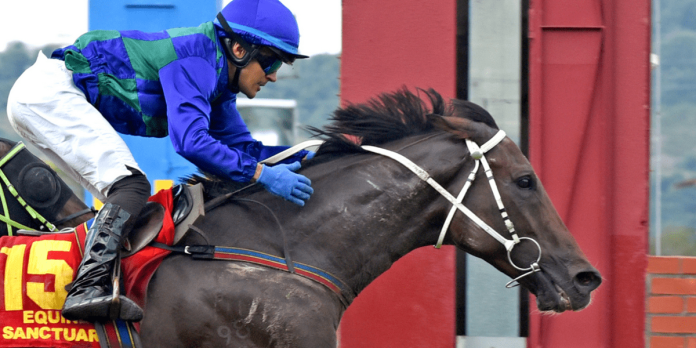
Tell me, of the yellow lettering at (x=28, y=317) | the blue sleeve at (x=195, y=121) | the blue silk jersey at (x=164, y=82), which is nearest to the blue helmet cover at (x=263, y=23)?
the blue silk jersey at (x=164, y=82)

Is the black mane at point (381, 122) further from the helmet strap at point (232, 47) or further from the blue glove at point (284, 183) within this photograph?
the helmet strap at point (232, 47)

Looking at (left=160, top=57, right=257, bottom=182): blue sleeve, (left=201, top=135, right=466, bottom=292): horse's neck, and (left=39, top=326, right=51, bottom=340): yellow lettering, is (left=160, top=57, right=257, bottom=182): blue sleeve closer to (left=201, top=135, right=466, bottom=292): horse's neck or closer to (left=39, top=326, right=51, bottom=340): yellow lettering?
(left=201, top=135, right=466, bottom=292): horse's neck

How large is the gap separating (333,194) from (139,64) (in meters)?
1.02

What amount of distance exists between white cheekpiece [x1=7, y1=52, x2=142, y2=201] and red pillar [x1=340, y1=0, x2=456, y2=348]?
6.37 ft

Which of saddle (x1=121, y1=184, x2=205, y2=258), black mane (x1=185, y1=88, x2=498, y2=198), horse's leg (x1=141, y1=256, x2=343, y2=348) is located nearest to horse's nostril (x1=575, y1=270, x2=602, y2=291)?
black mane (x1=185, y1=88, x2=498, y2=198)

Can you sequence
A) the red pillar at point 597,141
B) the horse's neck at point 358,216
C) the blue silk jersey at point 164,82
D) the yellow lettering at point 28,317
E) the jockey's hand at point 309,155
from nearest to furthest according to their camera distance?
the yellow lettering at point 28,317, the blue silk jersey at point 164,82, the horse's neck at point 358,216, the jockey's hand at point 309,155, the red pillar at point 597,141

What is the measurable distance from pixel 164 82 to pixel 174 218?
0.58 meters

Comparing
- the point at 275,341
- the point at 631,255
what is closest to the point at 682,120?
the point at 631,255

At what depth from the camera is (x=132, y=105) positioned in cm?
306

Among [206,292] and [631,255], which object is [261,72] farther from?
[631,255]

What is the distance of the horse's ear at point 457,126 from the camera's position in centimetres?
315

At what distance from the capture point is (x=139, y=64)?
3.01 meters

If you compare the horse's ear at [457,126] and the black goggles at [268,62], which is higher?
the black goggles at [268,62]

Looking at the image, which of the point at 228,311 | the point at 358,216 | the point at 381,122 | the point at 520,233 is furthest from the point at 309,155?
the point at 520,233
